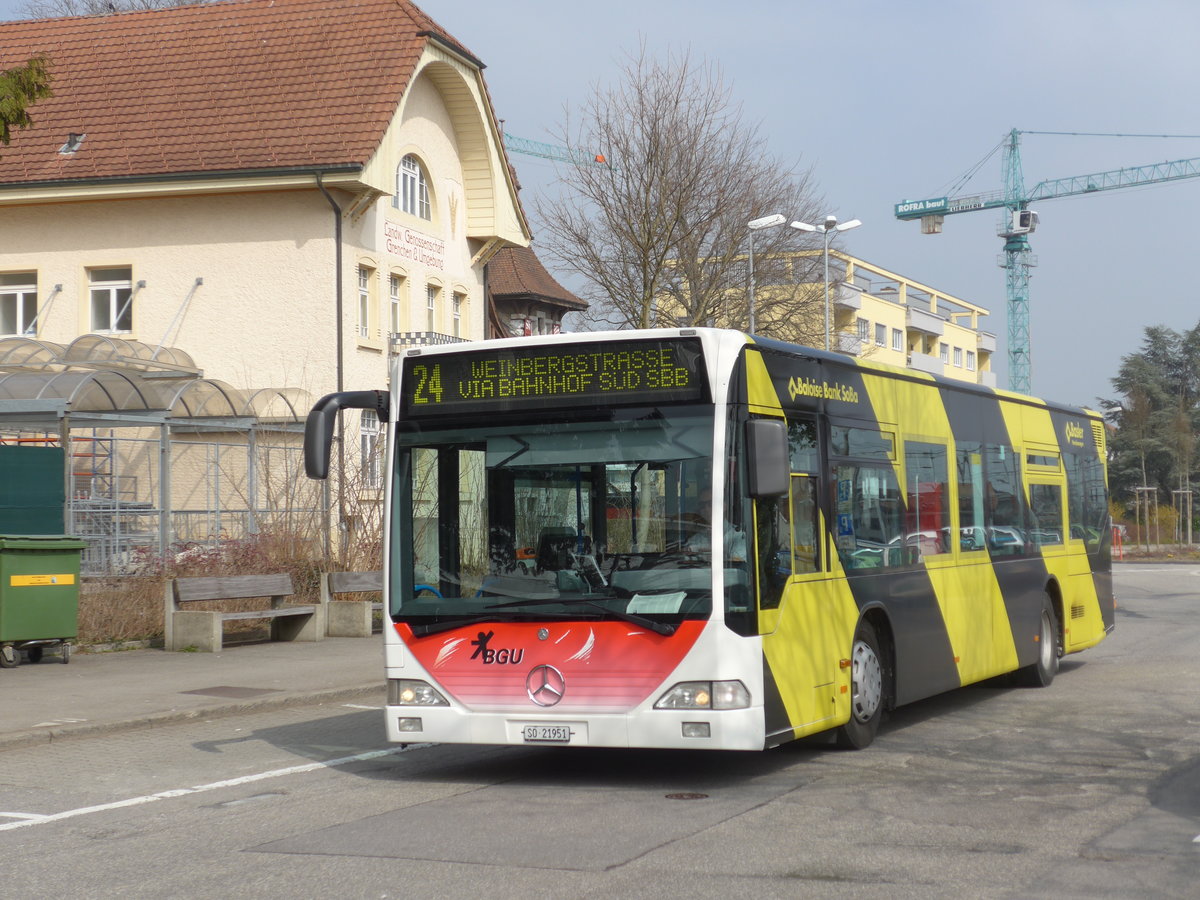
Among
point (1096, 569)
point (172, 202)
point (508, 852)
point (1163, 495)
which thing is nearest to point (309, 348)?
point (172, 202)

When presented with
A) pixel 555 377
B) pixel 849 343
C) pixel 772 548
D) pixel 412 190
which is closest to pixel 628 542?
pixel 772 548

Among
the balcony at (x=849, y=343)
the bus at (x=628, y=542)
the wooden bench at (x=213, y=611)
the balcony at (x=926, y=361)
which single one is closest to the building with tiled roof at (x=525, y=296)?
the balcony at (x=849, y=343)

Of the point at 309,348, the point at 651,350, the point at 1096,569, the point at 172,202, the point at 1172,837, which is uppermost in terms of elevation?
the point at 172,202

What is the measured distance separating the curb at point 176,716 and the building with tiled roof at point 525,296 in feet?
126

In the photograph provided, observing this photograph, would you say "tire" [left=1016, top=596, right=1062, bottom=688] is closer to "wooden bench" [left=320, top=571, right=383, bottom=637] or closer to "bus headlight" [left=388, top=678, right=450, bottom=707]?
"bus headlight" [left=388, top=678, right=450, bottom=707]

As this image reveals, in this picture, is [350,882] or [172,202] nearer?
[350,882]

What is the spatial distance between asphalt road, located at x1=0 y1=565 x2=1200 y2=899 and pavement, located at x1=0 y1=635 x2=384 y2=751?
1.15 ft

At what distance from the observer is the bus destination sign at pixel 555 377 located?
29.4 ft

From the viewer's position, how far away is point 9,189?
102 feet

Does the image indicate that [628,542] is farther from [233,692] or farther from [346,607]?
[346,607]

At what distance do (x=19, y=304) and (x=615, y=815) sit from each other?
89.3ft

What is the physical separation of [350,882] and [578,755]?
13.9 ft

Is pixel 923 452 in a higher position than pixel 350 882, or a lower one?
higher

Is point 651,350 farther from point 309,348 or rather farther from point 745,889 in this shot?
point 309,348
